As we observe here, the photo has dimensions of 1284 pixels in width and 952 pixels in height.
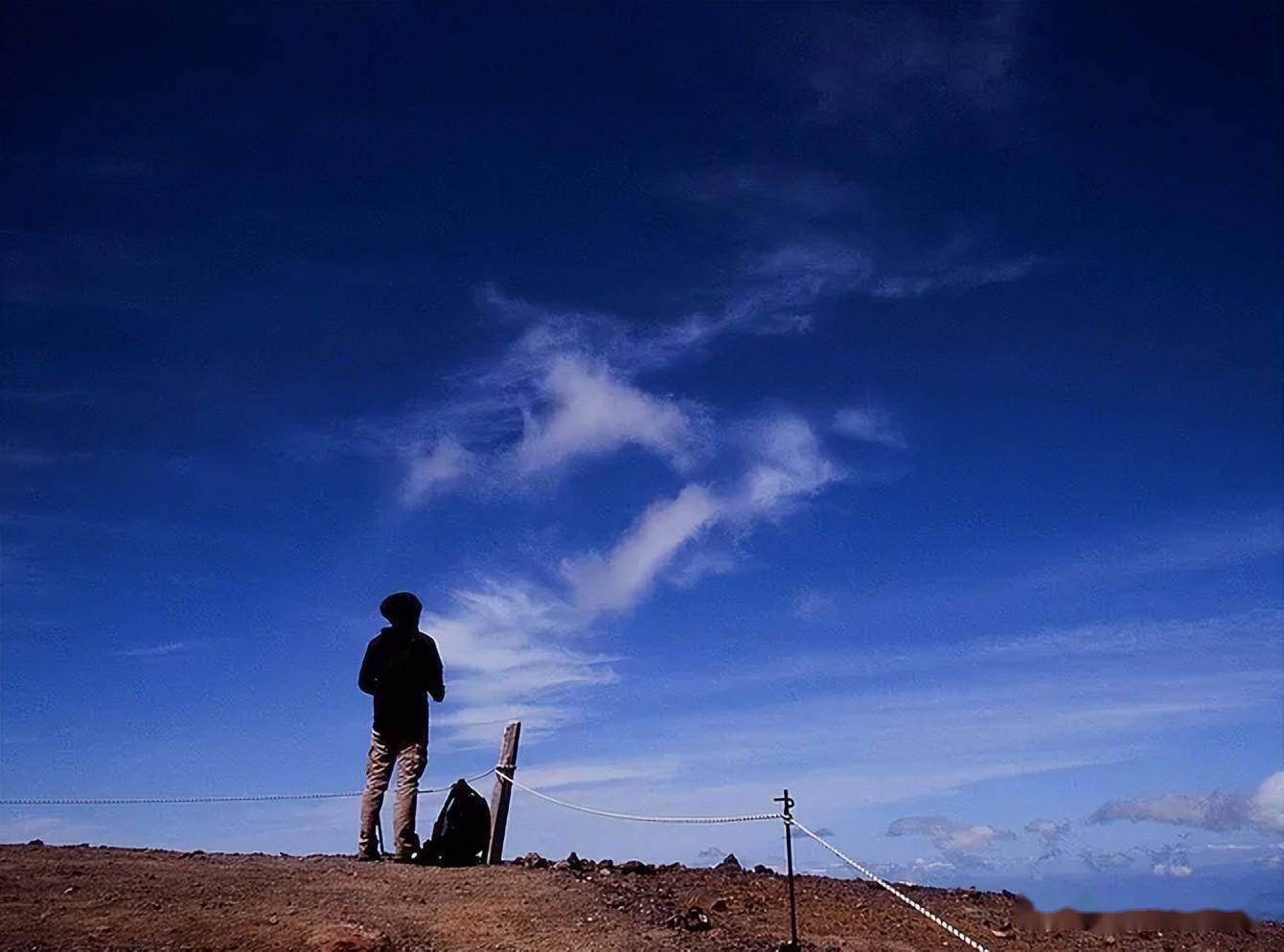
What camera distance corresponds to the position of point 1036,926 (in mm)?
13297

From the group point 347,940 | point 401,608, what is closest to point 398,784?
point 401,608

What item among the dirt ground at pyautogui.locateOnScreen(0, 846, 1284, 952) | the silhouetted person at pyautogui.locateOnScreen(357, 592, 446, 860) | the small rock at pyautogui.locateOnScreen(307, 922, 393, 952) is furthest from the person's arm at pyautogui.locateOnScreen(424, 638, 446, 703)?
the small rock at pyautogui.locateOnScreen(307, 922, 393, 952)

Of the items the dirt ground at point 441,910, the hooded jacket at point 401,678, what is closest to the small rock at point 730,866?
the dirt ground at point 441,910

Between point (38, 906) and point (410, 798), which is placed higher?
point (410, 798)

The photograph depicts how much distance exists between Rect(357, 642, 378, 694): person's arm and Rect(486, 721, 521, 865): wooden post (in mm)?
2206

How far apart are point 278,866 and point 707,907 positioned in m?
4.98

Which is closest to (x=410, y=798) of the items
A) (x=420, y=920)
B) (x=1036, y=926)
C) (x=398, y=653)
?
(x=398, y=653)

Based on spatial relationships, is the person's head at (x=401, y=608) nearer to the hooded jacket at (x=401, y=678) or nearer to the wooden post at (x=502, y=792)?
the hooded jacket at (x=401, y=678)

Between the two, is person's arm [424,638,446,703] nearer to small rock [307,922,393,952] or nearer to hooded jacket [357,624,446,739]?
hooded jacket [357,624,446,739]

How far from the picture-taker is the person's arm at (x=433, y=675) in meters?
14.1

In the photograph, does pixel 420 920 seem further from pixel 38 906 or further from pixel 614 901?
pixel 38 906

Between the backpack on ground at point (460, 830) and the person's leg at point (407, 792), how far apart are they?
10.7 inches

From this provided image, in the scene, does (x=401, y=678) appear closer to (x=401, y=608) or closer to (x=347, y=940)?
(x=401, y=608)

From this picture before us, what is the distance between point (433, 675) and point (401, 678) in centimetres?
44
